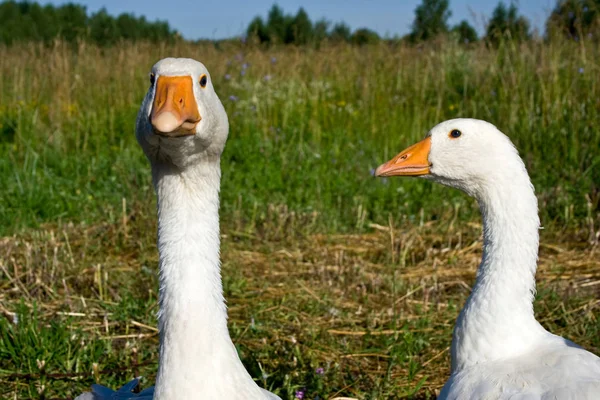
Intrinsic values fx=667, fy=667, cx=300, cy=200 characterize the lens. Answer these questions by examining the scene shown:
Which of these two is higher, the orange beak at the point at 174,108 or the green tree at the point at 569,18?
the green tree at the point at 569,18

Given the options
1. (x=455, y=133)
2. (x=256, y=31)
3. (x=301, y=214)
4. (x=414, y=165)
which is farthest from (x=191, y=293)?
(x=256, y=31)

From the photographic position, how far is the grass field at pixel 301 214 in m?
3.21

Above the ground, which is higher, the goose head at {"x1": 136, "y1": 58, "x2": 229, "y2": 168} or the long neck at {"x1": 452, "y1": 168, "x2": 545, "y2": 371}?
the goose head at {"x1": 136, "y1": 58, "x2": 229, "y2": 168}

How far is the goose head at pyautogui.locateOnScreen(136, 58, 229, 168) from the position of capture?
186 cm

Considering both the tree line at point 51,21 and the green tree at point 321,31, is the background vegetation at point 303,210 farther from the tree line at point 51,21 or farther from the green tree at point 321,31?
the tree line at point 51,21

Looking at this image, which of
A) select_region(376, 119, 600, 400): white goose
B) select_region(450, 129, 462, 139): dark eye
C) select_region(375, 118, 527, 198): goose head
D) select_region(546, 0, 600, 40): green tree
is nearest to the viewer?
select_region(376, 119, 600, 400): white goose

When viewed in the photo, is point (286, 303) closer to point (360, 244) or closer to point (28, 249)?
point (360, 244)

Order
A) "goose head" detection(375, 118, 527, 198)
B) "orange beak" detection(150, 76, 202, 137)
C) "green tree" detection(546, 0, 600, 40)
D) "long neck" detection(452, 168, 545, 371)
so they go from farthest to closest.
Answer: "green tree" detection(546, 0, 600, 40) < "goose head" detection(375, 118, 527, 198) < "long neck" detection(452, 168, 545, 371) < "orange beak" detection(150, 76, 202, 137)

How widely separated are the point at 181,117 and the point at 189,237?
1.59ft

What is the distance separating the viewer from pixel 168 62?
6.70 ft

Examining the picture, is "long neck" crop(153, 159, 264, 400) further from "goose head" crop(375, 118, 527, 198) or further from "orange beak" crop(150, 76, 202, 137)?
"goose head" crop(375, 118, 527, 198)

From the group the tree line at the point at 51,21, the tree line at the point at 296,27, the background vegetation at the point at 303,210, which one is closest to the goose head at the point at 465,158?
the background vegetation at the point at 303,210

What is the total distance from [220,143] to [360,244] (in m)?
2.82

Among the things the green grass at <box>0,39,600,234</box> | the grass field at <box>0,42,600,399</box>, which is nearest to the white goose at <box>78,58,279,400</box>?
the grass field at <box>0,42,600,399</box>
